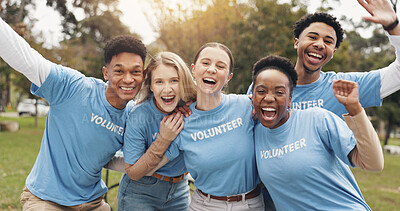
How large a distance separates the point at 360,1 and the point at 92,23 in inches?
860

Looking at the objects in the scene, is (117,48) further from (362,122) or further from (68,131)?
(362,122)

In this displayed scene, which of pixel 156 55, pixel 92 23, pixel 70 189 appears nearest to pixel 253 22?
pixel 156 55

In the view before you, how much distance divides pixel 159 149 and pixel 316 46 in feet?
5.78

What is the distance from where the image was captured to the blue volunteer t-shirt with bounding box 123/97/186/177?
3.04 meters

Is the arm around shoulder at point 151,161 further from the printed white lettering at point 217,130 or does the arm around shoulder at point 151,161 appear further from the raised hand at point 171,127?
the printed white lettering at point 217,130

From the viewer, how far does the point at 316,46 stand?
3158 millimetres

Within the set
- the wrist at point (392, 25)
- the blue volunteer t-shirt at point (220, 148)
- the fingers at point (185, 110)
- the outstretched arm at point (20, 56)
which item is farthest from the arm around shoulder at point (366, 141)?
the outstretched arm at point (20, 56)

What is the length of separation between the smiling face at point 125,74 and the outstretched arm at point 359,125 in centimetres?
177

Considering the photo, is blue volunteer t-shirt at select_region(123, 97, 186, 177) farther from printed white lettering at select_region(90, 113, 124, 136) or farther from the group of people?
printed white lettering at select_region(90, 113, 124, 136)

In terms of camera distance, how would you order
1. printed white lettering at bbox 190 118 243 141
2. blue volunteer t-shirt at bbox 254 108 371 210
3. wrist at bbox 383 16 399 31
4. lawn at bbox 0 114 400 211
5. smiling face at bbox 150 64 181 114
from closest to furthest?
blue volunteer t-shirt at bbox 254 108 371 210 → wrist at bbox 383 16 399 31 → printed white lettering at bbox 190 118 243 141 → smiling face at bbox 150 64 181 114 → lawn at bbox 0 114 400 211

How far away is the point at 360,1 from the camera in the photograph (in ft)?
8.59

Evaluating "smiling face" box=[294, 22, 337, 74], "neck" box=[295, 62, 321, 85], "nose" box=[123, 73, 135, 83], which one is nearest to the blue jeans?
"nose" box=[123, 73, 135, 83]

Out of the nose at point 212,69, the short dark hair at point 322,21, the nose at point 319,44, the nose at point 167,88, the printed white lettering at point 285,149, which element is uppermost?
the short dark hair at point 322,21

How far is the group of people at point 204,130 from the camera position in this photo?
248cm
